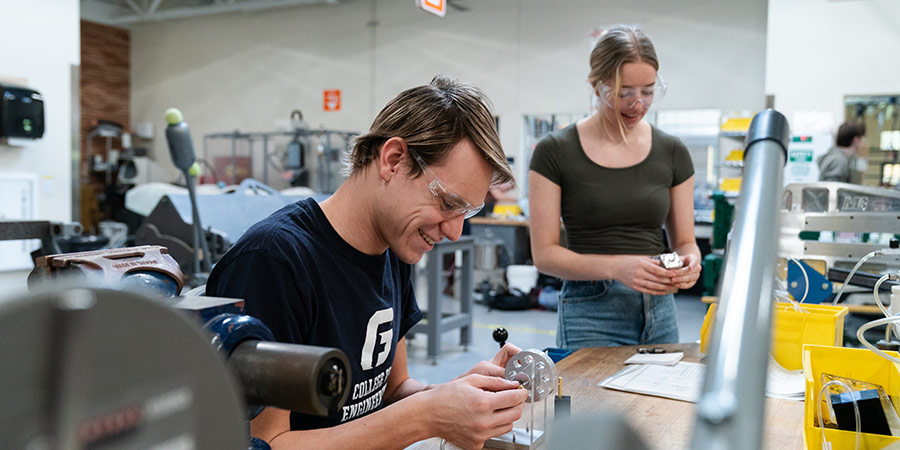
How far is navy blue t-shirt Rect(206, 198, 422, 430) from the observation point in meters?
1.05

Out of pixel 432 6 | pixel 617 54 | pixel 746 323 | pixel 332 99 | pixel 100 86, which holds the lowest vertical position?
pixel 746 323

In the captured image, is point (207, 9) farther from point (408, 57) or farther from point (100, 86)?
point (408, 57)

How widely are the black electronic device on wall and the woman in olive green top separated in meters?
4.81

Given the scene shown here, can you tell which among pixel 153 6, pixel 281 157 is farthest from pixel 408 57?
pixel 153 6

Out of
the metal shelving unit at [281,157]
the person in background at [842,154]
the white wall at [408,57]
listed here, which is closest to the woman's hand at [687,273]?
the person in background at [842,154]

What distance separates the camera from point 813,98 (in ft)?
20.8

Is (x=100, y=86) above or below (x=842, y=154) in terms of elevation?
above

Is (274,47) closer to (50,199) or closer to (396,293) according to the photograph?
(50,199)

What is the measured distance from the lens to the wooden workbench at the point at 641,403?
117cm

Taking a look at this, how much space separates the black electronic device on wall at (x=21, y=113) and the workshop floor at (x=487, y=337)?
339 centimetres

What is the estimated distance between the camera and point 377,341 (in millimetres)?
1272

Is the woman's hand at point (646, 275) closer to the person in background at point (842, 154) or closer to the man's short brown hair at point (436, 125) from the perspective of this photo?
the man's short brown hair at point (436, 125)

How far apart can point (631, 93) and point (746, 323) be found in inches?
64.6

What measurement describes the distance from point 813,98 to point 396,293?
240 inches
